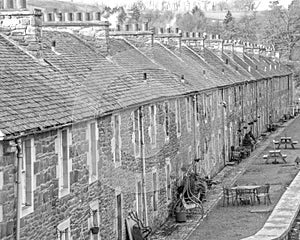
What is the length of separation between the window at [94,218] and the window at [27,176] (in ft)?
12.8

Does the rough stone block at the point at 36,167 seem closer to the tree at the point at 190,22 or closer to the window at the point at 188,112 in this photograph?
the window at the point at 188,112

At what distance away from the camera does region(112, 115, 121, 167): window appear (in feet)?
72.1

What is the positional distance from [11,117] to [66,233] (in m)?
3.63

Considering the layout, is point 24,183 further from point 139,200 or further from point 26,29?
point 139,200

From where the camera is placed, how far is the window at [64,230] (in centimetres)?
1700

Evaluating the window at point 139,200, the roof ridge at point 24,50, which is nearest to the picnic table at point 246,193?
the window at point 139,200

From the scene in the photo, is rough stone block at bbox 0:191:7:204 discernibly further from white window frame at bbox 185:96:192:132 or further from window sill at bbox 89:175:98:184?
white window frame at bbox 185:96:192:132

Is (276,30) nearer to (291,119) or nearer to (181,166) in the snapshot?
(291,119)

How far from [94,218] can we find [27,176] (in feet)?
14.9

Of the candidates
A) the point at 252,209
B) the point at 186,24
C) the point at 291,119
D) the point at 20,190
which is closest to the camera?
the point at 20,190

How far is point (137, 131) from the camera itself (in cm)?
2459

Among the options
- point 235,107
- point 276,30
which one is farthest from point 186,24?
point 235,107

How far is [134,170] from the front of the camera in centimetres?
2411

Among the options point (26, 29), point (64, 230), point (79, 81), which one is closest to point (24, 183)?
point (64, 230)
